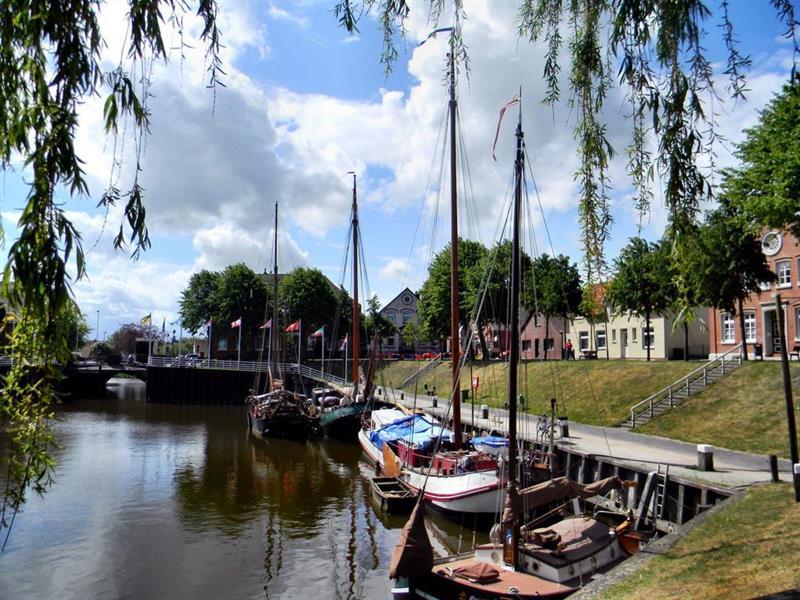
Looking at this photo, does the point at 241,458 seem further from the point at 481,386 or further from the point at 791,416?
the point at 791,416

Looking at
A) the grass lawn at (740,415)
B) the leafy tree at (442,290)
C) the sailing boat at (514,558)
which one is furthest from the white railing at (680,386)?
the leafy tree at (442,290)

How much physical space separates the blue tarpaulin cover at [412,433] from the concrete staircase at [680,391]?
9.83 metres

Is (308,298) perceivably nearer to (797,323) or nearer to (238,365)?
(238,365)

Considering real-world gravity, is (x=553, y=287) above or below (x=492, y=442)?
above

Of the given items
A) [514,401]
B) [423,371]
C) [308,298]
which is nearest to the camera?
[514,401]

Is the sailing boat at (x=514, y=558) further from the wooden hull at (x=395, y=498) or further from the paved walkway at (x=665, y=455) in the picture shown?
the wooden hull at (x=395, y=498)

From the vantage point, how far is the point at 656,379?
33906 mm

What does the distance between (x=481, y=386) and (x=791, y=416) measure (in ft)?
109

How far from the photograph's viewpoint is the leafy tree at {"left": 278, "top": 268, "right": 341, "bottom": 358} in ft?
268

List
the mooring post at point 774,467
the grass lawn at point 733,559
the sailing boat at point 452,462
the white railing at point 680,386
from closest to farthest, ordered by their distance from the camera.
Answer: the grass lawn at point 733,559, the mooring post at point 774,467, the sailing boat at point 452,462, the white railing at point 680,386

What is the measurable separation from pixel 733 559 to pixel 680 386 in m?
22.4

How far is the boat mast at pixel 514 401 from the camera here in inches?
482

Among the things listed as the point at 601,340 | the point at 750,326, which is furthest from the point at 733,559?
the point at 601,340

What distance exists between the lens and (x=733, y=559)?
33.3 ft
